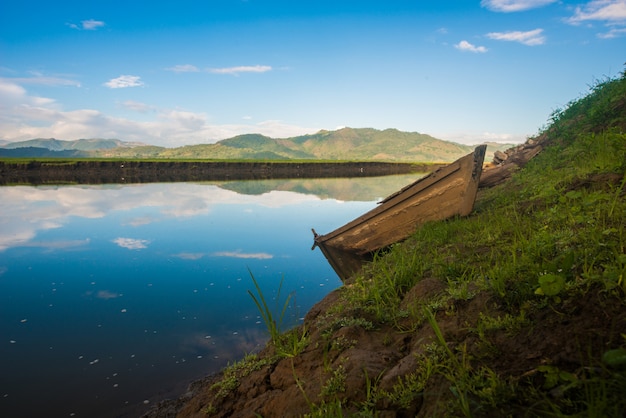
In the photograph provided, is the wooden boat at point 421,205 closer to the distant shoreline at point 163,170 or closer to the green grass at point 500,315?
the green grass at point 500,315

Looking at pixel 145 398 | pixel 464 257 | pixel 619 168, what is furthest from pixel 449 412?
pixel 619 168

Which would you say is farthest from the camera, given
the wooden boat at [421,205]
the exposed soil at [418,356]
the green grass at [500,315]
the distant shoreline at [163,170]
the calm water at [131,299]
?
the distant shoreline at [163,170]

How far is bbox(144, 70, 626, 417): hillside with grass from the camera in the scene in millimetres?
1795

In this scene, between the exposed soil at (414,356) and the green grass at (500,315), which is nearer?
the green grass at (500,315)

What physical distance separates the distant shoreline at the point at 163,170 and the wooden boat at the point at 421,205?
34283 mm

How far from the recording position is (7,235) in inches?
475

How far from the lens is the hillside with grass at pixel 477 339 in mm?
1795

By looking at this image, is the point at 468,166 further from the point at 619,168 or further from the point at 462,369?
the point at 462,369

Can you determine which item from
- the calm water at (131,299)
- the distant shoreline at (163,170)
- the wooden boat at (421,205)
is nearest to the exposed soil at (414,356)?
the calm water at (131,299)

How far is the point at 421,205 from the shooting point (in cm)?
678

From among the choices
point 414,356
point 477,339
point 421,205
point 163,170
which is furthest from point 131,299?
point 163,170

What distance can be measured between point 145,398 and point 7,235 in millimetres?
11376

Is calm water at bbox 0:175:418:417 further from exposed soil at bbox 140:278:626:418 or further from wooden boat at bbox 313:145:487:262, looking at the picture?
wooden boat at bbox 313:145:487:262

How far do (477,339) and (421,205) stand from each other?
4.58 meters
